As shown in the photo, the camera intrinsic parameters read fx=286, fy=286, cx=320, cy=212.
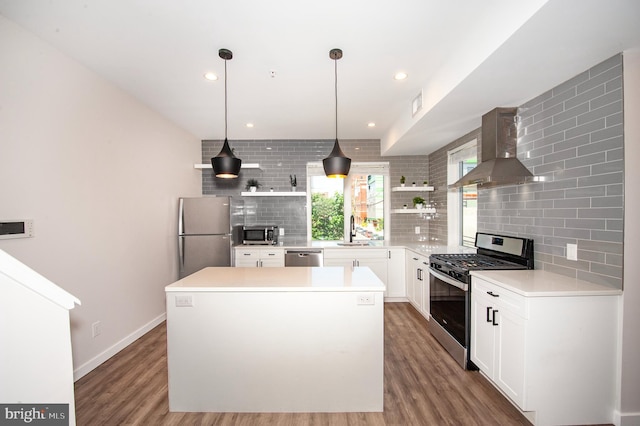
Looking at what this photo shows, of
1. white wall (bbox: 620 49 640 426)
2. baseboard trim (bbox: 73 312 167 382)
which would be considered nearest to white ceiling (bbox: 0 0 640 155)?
white wall (bbox: 620 49 640 426)

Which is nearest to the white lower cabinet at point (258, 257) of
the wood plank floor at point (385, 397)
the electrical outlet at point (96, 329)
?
the wood plank floor at point (385, 397)

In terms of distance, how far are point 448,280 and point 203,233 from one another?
3.10 m

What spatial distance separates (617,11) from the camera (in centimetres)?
139

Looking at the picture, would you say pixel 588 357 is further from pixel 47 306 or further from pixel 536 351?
pixel 47 306

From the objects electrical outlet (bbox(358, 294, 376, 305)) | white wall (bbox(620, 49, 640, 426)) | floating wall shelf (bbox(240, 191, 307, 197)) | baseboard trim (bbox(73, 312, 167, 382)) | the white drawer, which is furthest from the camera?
floating wall shelf (bbox(240, 191, 307, 197))

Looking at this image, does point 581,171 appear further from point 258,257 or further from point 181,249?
point 181,249

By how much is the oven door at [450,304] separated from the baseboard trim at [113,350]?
3.30 meters

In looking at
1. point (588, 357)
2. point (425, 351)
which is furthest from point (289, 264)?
point (588, 357)

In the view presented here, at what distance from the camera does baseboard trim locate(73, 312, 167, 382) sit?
2.44 metres

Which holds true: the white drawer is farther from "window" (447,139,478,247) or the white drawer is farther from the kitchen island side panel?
"window" (447,139,478,247)

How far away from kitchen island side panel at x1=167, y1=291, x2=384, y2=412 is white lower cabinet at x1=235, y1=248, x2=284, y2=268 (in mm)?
2176

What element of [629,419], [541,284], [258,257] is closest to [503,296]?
[541,284]

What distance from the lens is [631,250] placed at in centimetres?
176

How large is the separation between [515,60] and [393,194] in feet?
10.1
